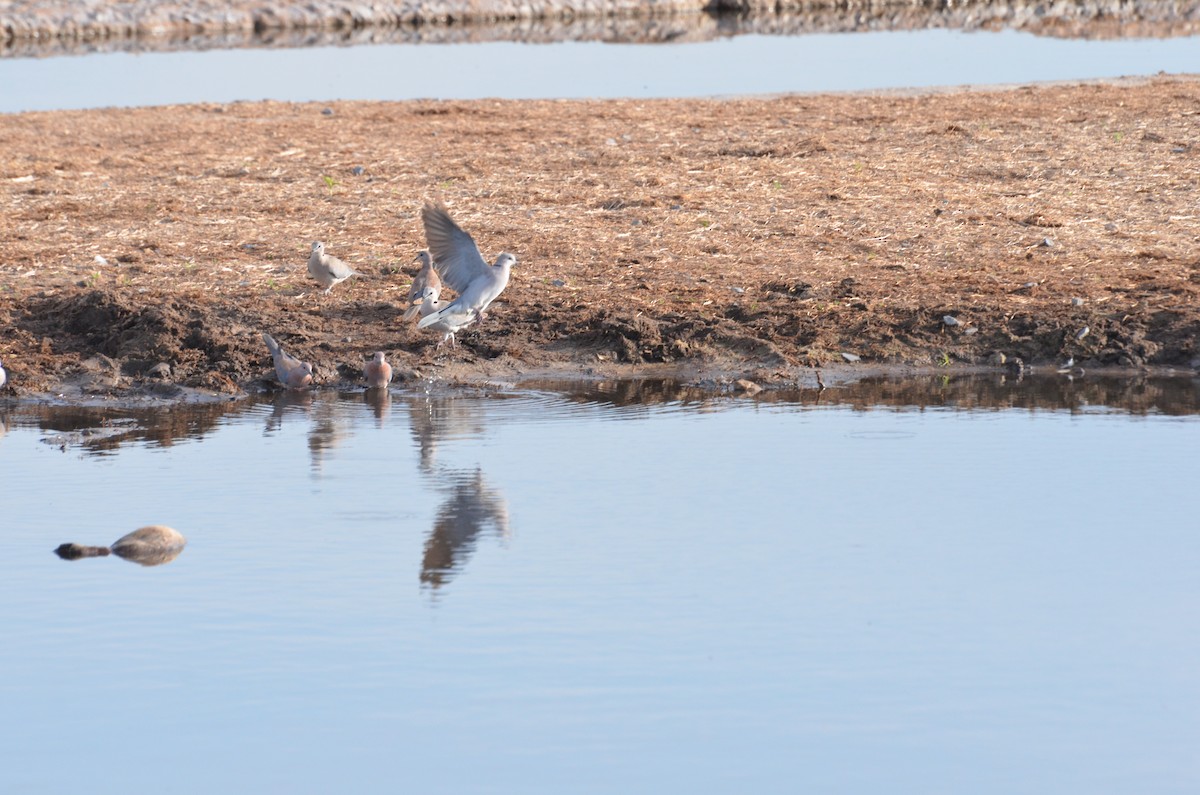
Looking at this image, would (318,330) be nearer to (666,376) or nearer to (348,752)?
(666,376)

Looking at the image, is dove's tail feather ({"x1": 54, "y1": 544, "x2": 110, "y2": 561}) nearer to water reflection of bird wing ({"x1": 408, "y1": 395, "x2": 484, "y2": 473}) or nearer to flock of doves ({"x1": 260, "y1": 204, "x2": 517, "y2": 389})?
water reflection of bird wing ({"x1": 408, "y1": 395, "x2": 484, "y2": 473})

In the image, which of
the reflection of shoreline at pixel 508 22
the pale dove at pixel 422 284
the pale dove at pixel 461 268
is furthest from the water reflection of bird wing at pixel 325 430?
the reflection of shoreline at pixel 508 22

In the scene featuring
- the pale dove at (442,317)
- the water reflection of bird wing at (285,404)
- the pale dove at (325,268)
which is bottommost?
the water reflection of bird wing at (285,404)

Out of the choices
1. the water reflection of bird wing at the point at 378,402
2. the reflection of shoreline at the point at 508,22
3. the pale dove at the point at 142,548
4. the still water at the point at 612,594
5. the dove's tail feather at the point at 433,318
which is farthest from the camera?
the reflection of shoreline at the point at 508,22

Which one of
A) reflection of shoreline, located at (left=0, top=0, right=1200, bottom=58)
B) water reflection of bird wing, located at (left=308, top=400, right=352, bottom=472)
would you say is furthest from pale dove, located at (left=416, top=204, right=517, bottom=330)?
reflection of shoreline, located at (left=0, top=0, right=1200, bottom=58)

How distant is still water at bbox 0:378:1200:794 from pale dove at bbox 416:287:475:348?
25.0 inches

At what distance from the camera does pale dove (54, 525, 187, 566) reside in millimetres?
6840

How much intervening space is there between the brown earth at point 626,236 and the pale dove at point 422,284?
0.17 metres

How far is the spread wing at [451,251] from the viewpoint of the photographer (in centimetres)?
992

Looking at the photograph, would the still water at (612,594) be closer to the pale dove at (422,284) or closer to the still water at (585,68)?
the pale dove at (422,284)

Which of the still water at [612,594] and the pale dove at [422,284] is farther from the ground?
the pale dove at [422,284]

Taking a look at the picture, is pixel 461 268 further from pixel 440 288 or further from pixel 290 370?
pixel 290 370

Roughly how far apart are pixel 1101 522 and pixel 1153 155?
779 cm

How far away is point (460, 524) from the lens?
7.20 meters
